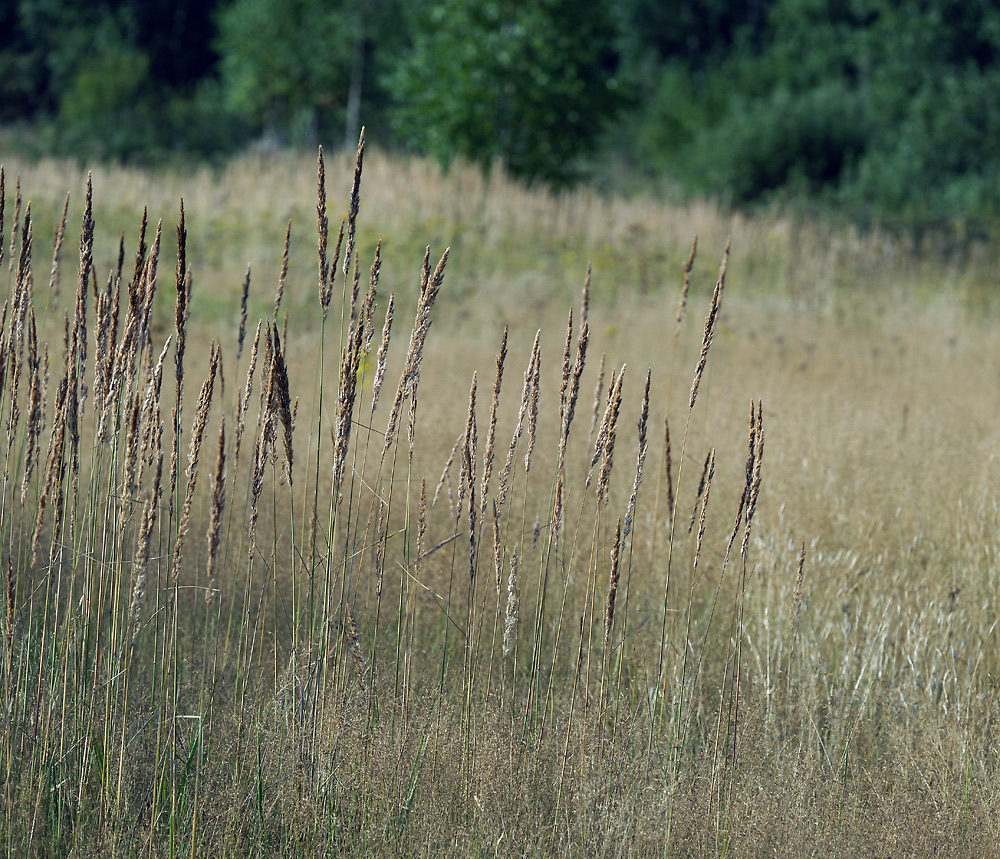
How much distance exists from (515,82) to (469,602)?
44.8ft

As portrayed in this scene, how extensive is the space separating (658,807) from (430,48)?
15.1 metres

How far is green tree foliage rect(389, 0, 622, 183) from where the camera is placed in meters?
14.4

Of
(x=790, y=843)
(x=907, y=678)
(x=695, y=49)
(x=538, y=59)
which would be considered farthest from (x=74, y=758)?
(x=695, y=49)

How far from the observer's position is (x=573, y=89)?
48.1 ft

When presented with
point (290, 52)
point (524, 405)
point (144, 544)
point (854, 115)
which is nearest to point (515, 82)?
point (290, 52)

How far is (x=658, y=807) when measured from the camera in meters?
1.91

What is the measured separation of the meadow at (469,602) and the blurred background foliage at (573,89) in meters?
9.71

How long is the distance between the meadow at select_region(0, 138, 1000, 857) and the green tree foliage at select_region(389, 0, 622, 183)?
973cm

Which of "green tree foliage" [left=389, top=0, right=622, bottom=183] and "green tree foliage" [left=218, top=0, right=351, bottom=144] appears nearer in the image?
"green tree foliage" [left=389, top=0, right=622, bottom=183]

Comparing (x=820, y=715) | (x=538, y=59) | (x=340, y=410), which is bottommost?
(x=820, y=715)

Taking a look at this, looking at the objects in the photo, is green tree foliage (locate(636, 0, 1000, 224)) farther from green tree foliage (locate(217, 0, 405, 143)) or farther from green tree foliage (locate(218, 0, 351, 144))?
green tree foliage (locate(218, 0, 351, 144))

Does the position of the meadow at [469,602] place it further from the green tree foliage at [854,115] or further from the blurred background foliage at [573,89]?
the green tree foliage at [854,115]

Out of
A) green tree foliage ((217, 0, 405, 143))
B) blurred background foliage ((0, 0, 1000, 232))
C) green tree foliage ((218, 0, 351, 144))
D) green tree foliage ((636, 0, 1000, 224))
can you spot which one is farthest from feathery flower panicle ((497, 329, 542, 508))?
green tree foliage ((218, 0, 351, 144))

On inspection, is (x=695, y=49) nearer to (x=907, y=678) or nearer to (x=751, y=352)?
(x=751, y=352)
